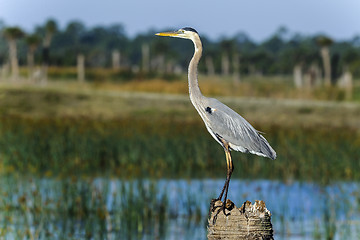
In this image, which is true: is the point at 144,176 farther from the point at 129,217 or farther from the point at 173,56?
the point at 173,56

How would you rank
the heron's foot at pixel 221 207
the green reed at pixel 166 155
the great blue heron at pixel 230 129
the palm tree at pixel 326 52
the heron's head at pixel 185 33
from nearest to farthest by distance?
the heron's foot at pixel 221 207 → the heron's head at pixel 185 33 → the great blue heron at pixel 230 129 → the green reed at pixel 166 155 → the palm tree at pixel 326 52

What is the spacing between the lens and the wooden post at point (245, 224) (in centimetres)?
428

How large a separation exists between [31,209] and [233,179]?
5.85 meters

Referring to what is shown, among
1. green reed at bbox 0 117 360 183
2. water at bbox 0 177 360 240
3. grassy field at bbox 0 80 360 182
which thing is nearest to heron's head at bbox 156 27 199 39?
water at bbox 0 177 360 240

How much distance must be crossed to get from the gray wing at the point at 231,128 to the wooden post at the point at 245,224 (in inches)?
18.3

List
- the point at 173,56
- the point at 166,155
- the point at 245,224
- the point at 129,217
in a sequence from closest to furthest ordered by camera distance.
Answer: the point at 245,224
the point at 129,217
the point at 166,155
the point at 173,56

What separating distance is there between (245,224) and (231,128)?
685 millimetres

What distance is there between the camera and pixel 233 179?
1470 cm

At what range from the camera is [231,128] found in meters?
4.67

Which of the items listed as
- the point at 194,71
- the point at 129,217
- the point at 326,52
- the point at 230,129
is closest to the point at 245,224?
the point at 230,129

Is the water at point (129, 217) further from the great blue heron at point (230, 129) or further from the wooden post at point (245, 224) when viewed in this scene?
the wooden post at point (245, 224)

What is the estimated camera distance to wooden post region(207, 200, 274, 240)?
14.0ft

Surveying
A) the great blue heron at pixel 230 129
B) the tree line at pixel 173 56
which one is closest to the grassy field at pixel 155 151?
the great blue heron at pixel 230 129

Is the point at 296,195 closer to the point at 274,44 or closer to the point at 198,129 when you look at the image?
the point at 198,129
